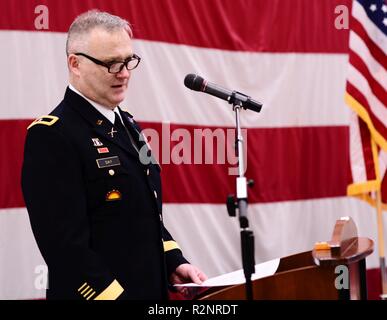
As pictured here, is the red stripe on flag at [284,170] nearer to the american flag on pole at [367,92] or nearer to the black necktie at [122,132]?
the american flag on pole at [367,92]

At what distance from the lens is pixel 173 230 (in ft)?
9.39

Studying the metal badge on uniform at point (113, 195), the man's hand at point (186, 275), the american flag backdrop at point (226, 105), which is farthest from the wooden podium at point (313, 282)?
the american flag backdrop at point (226, 105)

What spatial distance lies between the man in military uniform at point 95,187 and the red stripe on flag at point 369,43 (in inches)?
67.5

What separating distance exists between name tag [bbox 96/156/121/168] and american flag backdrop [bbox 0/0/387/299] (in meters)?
1.10

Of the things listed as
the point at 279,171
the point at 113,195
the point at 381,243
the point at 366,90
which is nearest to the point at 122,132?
the point at 113,195

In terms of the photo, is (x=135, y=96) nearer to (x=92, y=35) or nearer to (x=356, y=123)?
(x=356, y=123)

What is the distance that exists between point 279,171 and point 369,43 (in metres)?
0.71

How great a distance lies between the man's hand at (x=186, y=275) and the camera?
5.36 feet

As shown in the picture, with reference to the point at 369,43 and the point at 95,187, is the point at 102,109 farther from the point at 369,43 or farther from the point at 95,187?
the point at 369,43

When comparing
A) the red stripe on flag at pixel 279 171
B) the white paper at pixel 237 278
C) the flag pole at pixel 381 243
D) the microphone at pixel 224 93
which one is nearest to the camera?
the white paper at pixel 237 278

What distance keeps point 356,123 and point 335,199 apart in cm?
39
